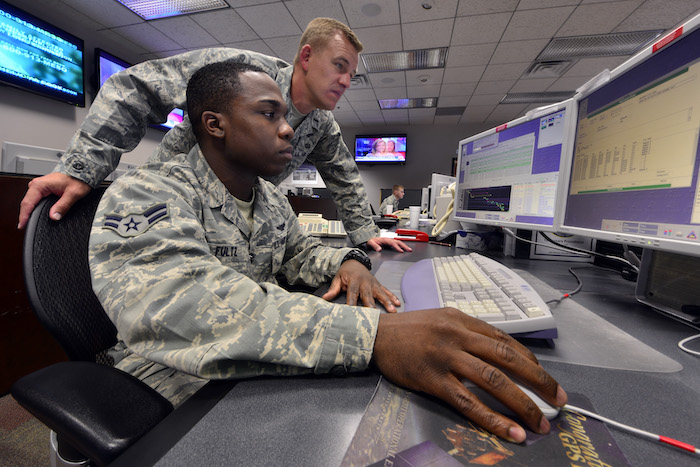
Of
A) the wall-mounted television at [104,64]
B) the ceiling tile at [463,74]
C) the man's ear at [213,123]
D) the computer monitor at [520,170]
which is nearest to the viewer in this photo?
the man's ear at [213,123]

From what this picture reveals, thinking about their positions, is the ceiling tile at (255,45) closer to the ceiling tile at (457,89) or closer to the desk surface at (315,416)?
the ceiling tile at (457,89)

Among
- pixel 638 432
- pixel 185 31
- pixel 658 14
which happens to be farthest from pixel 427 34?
pixel 638 432

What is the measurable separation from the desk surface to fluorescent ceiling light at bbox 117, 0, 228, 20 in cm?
316

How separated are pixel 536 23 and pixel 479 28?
1.55 feet

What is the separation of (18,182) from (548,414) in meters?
1.74

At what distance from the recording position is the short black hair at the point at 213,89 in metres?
0.65

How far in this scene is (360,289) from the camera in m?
0.56

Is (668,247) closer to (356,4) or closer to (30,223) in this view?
(30,223)

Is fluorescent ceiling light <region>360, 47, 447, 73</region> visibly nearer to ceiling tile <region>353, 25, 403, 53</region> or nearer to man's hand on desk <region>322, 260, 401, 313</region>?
ceiling tile <region>353, 25, 403, 53</region>

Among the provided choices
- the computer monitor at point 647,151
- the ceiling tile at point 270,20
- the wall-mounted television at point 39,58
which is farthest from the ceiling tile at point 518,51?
the wall-mounted television at point 39,58

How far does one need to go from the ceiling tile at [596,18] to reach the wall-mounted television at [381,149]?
3.30m

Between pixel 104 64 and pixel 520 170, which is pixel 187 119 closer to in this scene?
pixel 520 170

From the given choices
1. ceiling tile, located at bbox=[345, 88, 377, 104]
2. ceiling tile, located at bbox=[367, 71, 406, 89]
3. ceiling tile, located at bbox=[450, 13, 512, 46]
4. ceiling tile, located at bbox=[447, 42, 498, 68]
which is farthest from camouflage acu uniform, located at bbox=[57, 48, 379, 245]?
ceiling tile, located at bbox=[345, 88, 377, 104]

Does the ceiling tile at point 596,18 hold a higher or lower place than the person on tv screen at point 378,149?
higher
